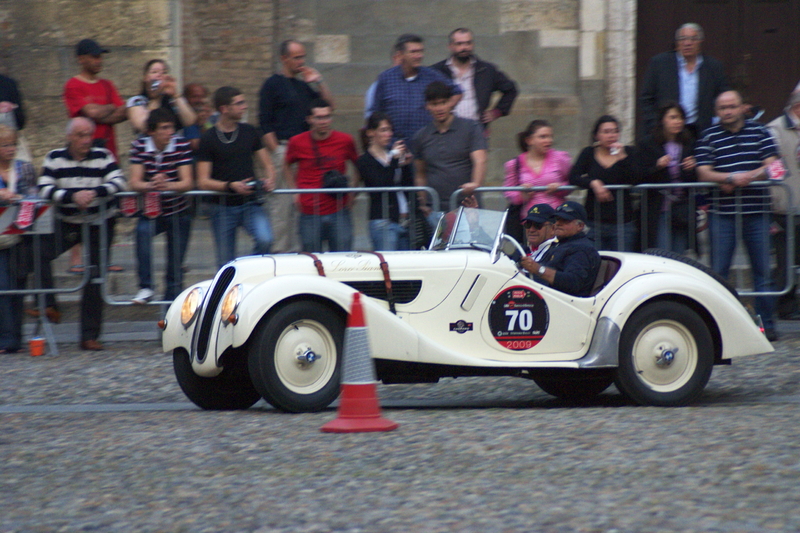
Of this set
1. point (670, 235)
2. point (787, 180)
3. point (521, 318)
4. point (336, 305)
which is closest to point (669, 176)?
point (670, 235)

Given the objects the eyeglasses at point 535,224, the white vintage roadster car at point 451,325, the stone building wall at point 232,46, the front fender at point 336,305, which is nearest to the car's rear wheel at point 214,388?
the white vintage roadster car at point 451,325

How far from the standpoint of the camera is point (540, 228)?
753cm

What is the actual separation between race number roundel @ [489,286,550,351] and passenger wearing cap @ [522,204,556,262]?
44 centimetres

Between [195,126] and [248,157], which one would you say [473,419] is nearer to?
[248,157]

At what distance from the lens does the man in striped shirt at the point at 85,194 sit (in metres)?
9.54

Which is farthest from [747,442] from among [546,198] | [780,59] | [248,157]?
[780,59]

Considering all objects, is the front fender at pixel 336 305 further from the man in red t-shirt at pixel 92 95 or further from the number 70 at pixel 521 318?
the man in red t-shirt at pixel 92 95

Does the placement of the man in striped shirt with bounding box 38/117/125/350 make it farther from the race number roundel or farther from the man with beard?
the race number roundel

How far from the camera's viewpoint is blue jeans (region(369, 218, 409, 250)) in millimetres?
9594

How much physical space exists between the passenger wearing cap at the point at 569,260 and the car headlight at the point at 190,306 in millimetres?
1997

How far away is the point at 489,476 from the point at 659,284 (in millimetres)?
2508

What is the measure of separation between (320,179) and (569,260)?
3.19m

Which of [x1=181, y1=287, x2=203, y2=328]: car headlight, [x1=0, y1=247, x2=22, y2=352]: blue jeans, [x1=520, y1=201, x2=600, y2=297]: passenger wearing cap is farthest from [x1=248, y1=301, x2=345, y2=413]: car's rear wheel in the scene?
[x1=0, y1=247, x2=22, y2=352]: blue jeans

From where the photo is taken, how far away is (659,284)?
7.10 metres
